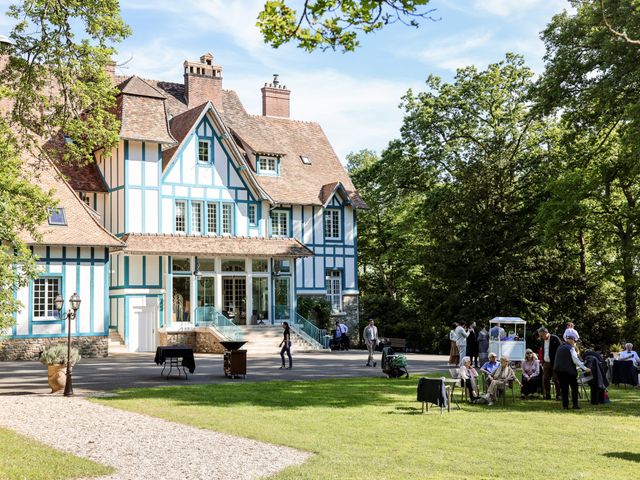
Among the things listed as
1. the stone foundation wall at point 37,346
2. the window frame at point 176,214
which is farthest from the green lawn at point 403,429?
the window frame at point 176,214

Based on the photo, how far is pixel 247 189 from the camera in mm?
36969

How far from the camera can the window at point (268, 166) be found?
39.7 metres

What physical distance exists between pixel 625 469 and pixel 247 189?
28473 mm

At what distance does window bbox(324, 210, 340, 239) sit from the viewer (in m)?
40.5

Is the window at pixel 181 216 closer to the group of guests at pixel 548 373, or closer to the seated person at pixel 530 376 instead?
the group of guests at pixel 548 373

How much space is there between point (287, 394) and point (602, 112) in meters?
15.7

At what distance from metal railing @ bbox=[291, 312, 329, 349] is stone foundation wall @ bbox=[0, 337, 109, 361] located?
9.07 metres

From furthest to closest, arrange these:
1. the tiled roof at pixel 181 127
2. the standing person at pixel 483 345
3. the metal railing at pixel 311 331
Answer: the metal railing at pixel 311 331
the tiled roof at pixel 181 127
the standing person at pixel 483 345

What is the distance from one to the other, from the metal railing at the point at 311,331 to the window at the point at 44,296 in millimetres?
10744

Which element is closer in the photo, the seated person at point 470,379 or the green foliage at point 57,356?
the seated person at point 470,379

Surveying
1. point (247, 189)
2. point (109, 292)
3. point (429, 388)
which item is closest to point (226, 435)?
point (429, 388)

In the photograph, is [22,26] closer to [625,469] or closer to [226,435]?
[226,435]

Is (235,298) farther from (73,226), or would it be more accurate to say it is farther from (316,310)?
(73,226)

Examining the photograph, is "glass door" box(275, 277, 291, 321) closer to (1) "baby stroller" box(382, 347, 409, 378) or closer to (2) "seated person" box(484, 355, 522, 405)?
(1) "baby stroller" box(382, 347, 409, 378)
